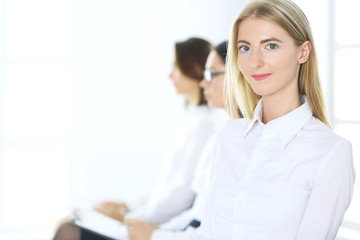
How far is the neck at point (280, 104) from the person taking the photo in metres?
1.48

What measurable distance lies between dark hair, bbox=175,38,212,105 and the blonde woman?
4.17ft

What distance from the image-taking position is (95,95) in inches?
143

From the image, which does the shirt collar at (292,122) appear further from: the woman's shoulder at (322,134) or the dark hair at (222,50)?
the dark hair at (222,50)

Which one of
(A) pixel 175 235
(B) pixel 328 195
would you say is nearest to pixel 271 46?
(B) pixel 328 195

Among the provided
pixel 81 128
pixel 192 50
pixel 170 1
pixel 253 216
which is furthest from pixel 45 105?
pixel 253 216

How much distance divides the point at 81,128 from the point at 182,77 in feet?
3.63

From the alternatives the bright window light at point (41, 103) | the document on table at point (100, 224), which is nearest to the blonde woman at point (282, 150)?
the document on table at point (100, 224)

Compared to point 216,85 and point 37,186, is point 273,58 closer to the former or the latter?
point 216,85

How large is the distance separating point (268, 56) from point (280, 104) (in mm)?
169

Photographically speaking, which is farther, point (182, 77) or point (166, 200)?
point (182, 77)

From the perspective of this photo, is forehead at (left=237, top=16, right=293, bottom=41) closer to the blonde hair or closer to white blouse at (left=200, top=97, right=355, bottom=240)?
the blonde hair

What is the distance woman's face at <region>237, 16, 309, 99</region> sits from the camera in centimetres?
139

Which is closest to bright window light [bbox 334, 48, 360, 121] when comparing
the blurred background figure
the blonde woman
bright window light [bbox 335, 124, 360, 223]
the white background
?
bright window light [bbox 335, 124, 360, 223]

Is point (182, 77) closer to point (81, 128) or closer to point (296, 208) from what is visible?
point (81, 128)
